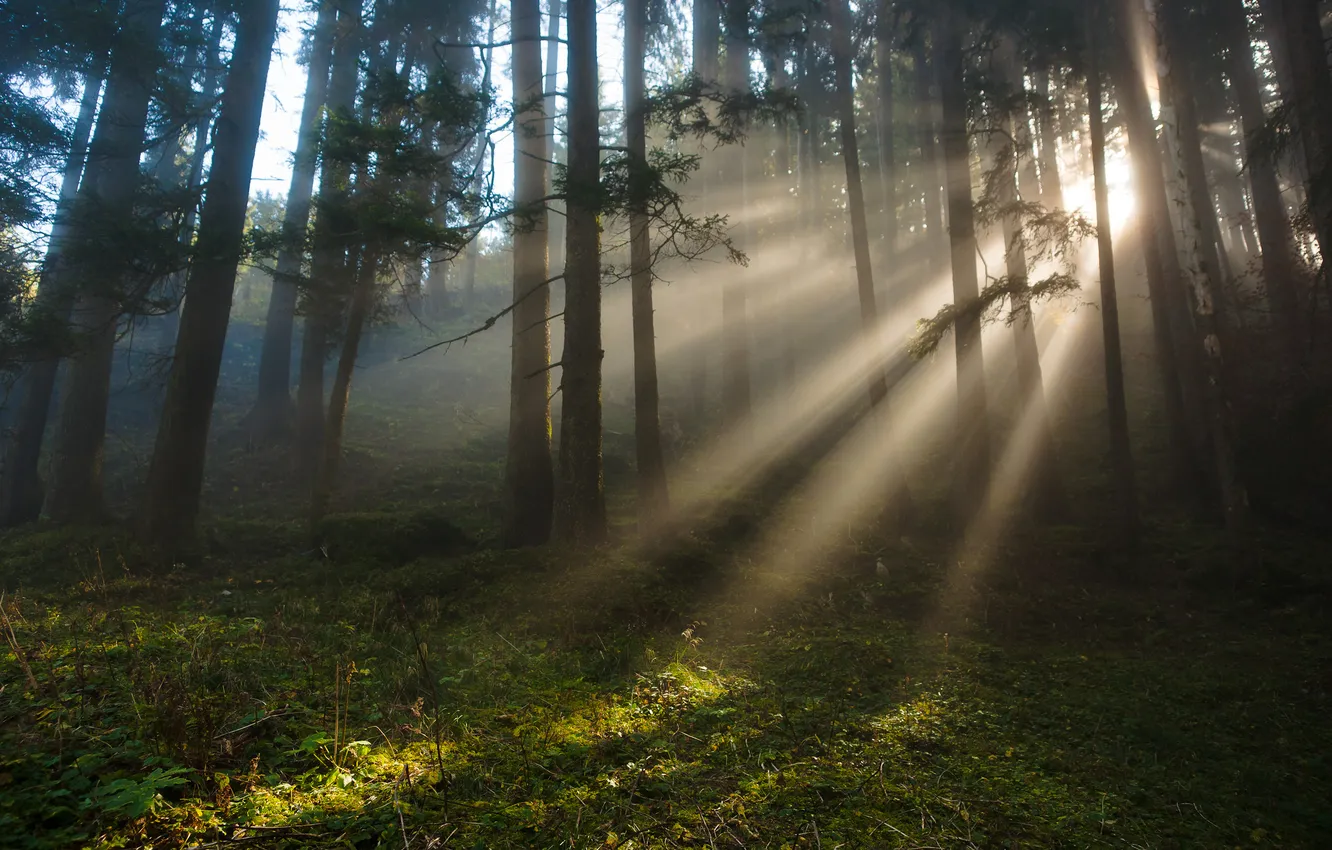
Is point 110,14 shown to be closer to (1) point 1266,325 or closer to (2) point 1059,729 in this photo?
(2) point 1059,729

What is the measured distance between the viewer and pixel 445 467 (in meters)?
17.6

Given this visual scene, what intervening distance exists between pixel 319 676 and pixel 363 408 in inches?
744

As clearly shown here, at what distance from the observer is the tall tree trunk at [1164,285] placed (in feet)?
42.9

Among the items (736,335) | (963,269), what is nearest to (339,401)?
(736,335)

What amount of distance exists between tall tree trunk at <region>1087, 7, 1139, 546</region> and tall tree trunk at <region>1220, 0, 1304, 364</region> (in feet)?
12.9

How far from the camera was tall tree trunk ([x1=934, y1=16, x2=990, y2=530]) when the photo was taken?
12.6 meters

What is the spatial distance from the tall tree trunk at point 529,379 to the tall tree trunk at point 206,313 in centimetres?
481

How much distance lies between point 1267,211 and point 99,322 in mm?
24610

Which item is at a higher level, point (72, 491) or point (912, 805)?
point (72, 491)

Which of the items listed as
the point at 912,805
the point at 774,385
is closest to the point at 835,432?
the point at 774,385

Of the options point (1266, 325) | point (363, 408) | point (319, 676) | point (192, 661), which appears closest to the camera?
point (192, 661)

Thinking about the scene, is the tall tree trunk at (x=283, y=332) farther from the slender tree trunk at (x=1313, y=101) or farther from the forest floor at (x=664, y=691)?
the slender tree trunk at (x=1313, y=101)

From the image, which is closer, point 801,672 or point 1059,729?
point 1059,729

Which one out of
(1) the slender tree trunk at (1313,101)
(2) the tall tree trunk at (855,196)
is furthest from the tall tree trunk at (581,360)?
(1) the slender tree trunk at (1313,101)
